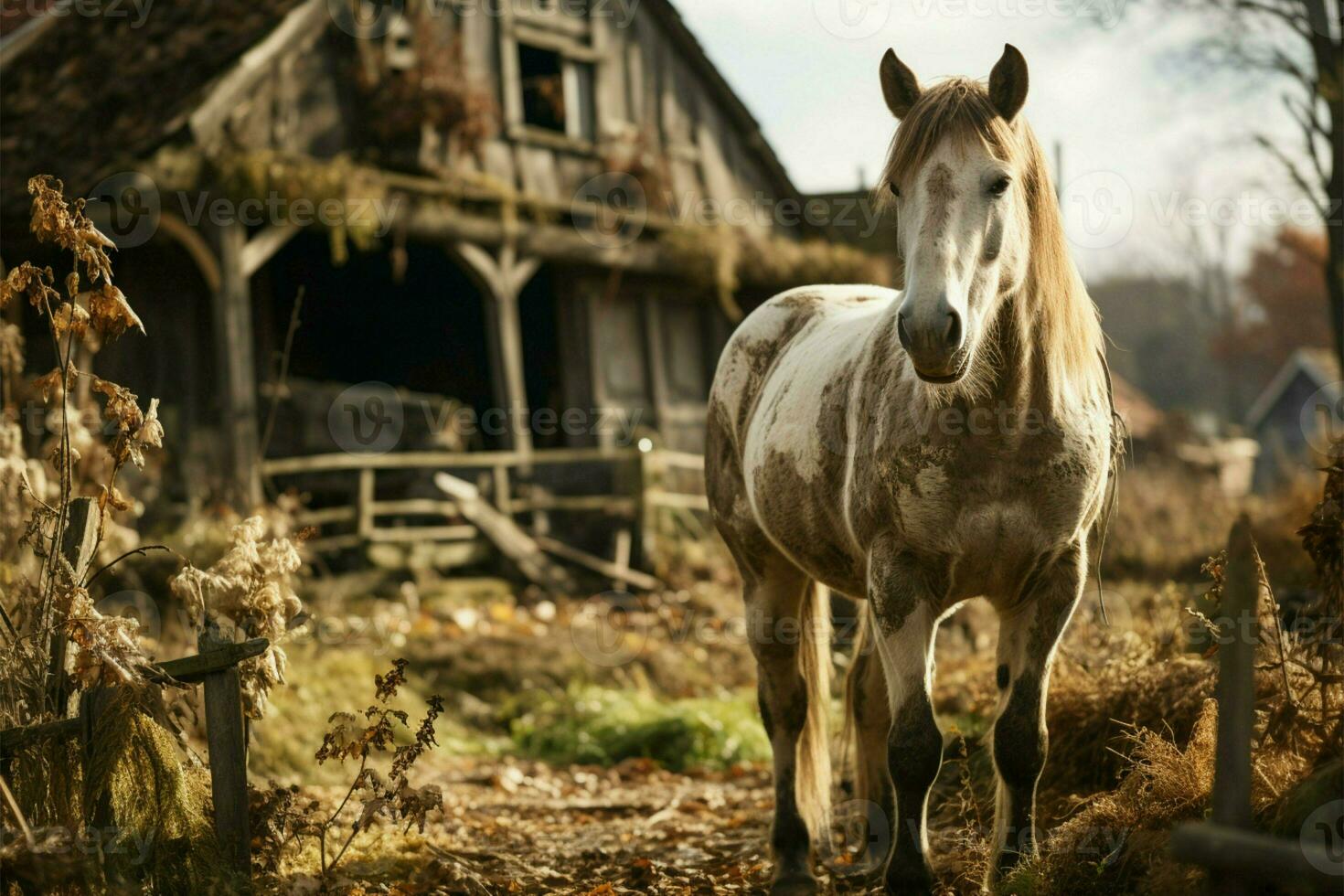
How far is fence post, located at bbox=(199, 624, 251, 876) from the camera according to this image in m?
3.92

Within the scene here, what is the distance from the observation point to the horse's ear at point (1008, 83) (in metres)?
3.66

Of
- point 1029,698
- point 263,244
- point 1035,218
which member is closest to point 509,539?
point 263,244

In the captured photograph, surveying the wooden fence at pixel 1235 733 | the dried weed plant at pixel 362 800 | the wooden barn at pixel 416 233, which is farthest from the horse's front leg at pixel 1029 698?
the wooden barn at pixel 416 233

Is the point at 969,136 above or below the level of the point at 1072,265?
above

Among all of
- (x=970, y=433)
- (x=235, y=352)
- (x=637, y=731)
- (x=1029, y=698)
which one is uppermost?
(x=235, y=352)

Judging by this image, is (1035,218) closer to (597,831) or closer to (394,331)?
(597,831)

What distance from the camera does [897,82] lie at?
3930 mm

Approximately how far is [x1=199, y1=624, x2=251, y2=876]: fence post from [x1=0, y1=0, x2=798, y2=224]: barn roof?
258 inches

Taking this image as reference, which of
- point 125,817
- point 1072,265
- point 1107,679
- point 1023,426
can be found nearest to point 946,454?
point 1023,426

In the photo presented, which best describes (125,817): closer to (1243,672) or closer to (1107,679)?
(1243,672)

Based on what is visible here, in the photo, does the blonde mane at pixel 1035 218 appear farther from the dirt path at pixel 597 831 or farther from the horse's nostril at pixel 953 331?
the dirt path at pixel 597 831

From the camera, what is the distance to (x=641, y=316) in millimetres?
16312

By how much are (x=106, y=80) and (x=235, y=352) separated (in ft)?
8.08

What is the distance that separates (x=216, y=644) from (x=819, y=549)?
81.1 inches
